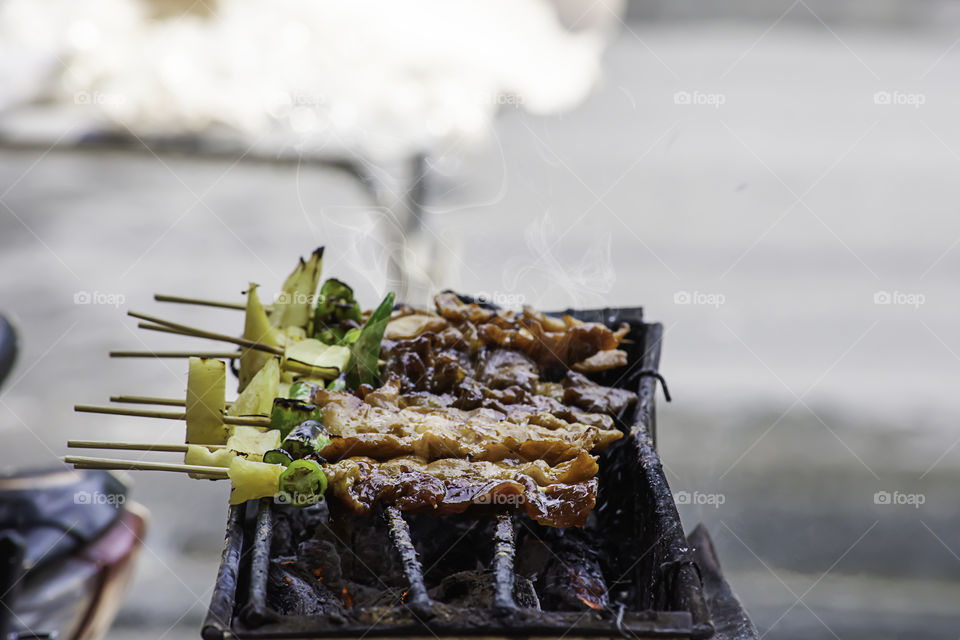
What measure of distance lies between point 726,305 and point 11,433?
6.95m

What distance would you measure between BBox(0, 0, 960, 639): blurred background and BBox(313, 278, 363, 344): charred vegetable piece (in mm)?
927

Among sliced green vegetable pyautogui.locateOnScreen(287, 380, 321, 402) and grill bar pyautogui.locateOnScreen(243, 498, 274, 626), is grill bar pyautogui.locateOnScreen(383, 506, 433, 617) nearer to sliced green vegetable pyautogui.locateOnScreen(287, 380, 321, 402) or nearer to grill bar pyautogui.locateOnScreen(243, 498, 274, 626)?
grill bar pyautogui.locateOnScreen(243, 498, 274, 626)

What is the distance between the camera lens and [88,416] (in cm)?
725

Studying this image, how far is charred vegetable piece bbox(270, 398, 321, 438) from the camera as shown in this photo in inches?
125

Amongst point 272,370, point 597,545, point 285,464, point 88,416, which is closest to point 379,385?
point 272,370

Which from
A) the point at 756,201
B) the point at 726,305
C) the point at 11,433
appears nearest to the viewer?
the point at 11,433

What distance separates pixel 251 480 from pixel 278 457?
0.41 feet

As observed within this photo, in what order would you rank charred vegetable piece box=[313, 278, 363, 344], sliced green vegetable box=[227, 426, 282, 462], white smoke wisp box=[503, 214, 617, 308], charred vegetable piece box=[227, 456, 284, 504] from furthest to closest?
white smoke wisp box=[503, 214, 617, 308] < charred vegetable piece box=[313, 278, 363, 344] < sliced green vegetable box=[227, 426, 282, 462] < charred vegetable piece box=[227, 456, 284, 504]

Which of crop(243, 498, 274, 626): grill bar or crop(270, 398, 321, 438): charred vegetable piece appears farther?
crop(270, 398, 321, 438): charred vegetable piece

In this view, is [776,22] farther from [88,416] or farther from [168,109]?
A: [88,416]

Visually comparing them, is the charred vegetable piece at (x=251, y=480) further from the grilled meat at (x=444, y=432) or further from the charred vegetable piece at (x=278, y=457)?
the grilled meat at (x=444, y=432)

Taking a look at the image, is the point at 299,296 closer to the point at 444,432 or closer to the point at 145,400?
the point at 145,400

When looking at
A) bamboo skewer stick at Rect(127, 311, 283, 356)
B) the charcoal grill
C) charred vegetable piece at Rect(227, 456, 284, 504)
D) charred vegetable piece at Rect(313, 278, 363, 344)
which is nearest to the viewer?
the charcoal grill

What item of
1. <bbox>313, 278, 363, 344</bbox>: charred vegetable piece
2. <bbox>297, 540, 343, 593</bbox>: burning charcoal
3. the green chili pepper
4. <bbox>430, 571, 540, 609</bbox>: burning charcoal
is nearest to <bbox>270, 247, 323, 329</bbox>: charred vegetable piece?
<bbox>313, 278, 363, 344</bbox>: charred vegetable piece
